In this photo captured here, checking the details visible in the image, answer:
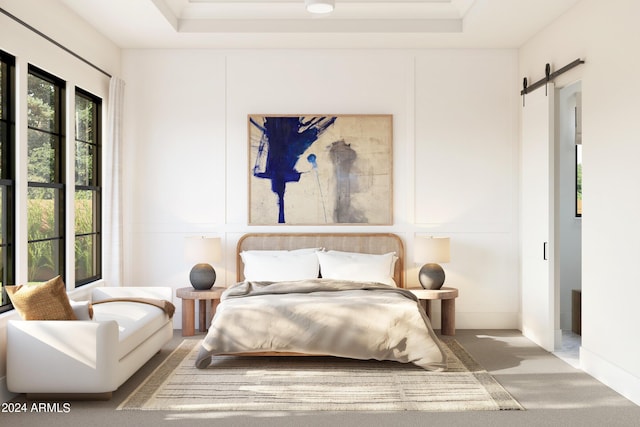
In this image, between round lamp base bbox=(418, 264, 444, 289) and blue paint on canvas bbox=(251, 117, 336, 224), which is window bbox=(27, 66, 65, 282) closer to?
blue paint on canvas bbox=(251, 117, 336, 224)

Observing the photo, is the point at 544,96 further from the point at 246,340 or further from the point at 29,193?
the point at 29,193

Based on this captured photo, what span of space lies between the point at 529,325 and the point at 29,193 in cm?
481

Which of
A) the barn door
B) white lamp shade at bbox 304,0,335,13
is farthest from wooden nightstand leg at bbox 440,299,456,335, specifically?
white lamp shade at bbox 304,0,335,13

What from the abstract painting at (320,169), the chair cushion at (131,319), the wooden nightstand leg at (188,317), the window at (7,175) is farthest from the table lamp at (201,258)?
the window at (7,175)

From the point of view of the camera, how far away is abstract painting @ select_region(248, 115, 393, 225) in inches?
268

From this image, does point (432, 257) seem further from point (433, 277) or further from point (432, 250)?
point (433, 277)

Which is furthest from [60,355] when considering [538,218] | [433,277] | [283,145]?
[538,218]

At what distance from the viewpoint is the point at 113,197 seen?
250 inches

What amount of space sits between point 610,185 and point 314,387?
265 cm

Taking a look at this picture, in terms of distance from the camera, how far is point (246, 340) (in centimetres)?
505

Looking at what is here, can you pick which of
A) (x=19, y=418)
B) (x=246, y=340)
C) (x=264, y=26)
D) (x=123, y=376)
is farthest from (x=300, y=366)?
(x=264, y=26)

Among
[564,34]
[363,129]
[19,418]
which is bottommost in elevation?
[19,418]

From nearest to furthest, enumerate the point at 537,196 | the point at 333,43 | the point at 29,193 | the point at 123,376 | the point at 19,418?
the point at 19,418
the point at 123,376
the point at 29,193
the point at 537,196
the point at 333,43

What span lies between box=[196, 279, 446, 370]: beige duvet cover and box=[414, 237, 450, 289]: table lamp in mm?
1215
